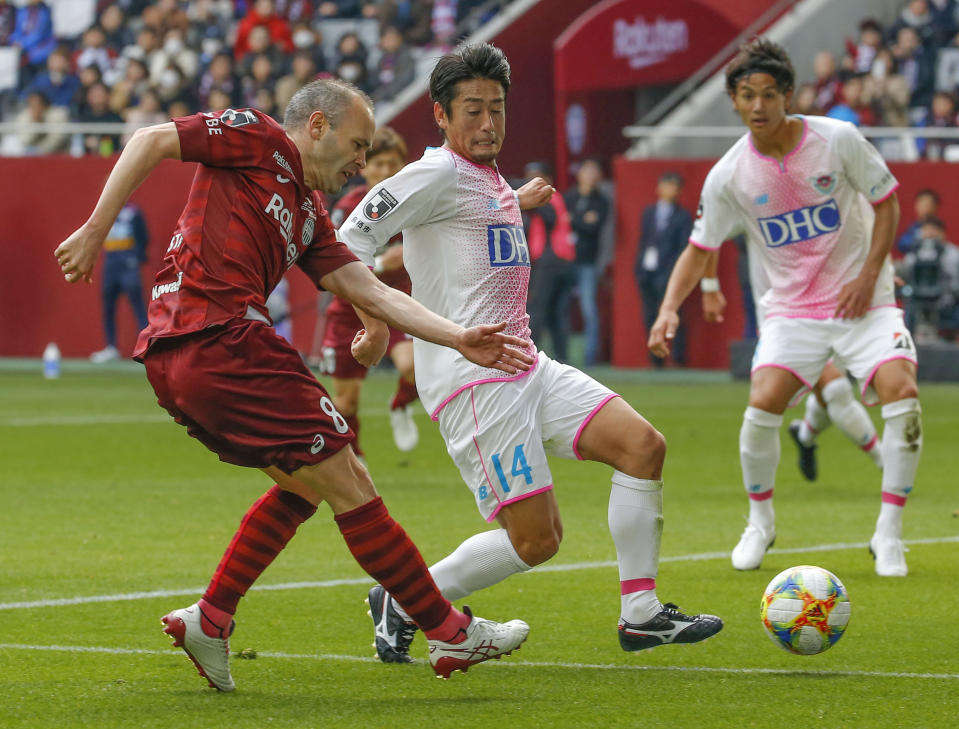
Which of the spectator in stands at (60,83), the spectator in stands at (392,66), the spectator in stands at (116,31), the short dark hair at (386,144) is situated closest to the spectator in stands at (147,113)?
the spectator in stands at (60,83)

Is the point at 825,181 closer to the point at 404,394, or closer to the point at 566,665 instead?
the point at 566,665

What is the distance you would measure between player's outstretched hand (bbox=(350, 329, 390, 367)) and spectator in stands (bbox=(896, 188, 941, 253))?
14381 millimetres

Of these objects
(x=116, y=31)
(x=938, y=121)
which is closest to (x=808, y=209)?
(x=938, y=121)

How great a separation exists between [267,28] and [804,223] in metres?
19.1

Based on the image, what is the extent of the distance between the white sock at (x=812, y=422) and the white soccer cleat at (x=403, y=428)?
271 centimetres

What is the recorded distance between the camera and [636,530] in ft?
19.4

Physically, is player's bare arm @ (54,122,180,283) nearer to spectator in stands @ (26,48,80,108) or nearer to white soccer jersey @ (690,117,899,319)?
white soccer jersey @ (690,117,899,319)

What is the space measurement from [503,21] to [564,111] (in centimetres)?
192

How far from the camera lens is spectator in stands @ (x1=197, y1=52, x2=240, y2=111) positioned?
25188 millimetres

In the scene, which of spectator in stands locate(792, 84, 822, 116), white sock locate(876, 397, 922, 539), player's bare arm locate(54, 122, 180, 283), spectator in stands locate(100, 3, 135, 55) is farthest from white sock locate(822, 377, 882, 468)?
spectator in stands locate(100, 3, 135, 55)

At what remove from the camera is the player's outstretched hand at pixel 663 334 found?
7.14 meters

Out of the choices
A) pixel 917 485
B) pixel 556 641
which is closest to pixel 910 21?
pixel 917 485

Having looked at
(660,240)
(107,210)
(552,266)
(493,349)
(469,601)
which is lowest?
(552,266)

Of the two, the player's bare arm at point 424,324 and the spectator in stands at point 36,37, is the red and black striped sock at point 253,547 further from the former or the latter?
the spectator in stands at point 36,37
